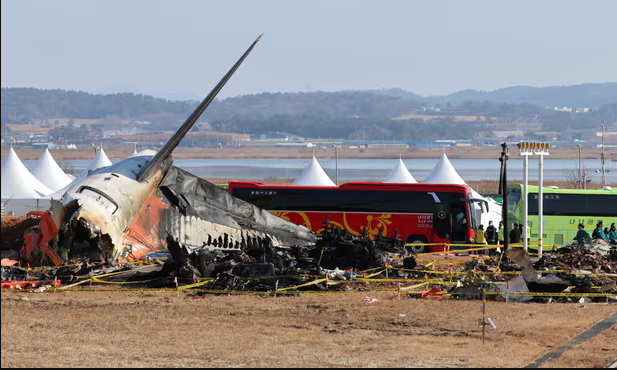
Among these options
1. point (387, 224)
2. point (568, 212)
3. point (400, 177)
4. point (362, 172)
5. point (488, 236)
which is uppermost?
point (400, 177)

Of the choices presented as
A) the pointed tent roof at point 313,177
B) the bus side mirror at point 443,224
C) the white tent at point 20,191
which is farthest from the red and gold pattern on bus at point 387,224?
the pointed tent roof at point 313,177

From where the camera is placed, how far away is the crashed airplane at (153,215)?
23547 millimetres

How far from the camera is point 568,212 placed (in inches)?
1666

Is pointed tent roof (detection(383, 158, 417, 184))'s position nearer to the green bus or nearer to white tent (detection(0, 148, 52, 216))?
the green bus

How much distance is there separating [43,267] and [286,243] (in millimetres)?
9769

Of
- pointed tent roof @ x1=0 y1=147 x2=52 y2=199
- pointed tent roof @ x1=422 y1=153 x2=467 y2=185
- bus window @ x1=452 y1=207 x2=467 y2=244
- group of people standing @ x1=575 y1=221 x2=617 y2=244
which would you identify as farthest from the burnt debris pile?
pointed tent roof @ x1=422 y1=153 x2=467 y2=185

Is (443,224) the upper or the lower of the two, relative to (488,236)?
upper

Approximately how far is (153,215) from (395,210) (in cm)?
1519

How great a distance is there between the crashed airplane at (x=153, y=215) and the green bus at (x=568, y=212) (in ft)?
48.3

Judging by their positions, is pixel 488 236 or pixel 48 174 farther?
pixel 48 174

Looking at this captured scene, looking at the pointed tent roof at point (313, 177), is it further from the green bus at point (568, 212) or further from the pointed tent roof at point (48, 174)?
the green bus at point (568, 212)

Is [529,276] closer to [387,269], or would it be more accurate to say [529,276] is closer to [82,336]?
[387,269]

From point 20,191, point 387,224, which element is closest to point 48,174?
point 20,191

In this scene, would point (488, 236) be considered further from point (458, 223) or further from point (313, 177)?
point (313, 177)
